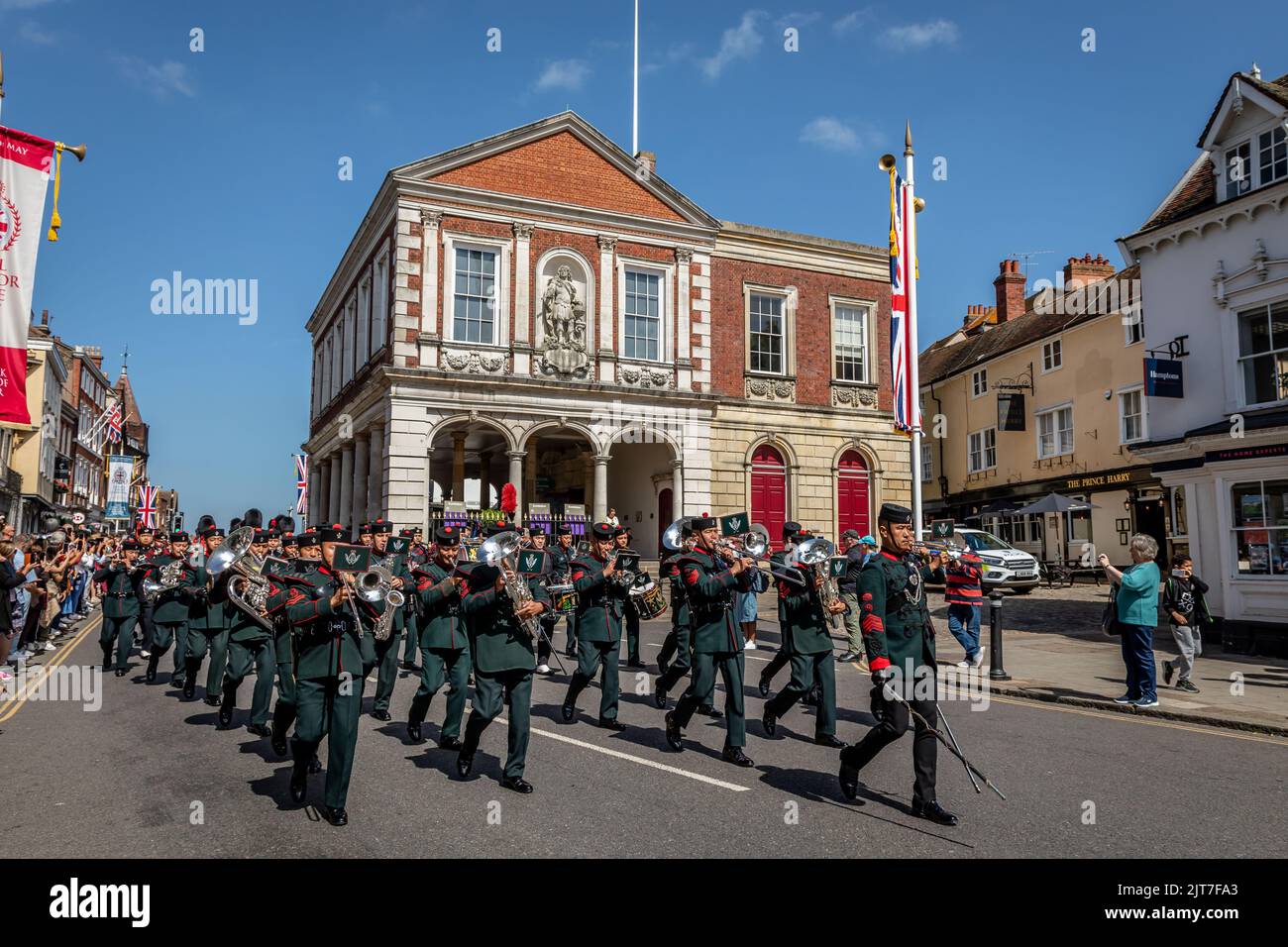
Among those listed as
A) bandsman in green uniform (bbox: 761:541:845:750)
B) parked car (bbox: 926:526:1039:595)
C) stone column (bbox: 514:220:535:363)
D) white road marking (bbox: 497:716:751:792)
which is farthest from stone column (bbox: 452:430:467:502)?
bandsman in green uniform (bbox: 761:541:845:750)

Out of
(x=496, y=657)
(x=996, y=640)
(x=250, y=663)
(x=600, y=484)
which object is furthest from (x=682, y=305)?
(x=496, y=657)

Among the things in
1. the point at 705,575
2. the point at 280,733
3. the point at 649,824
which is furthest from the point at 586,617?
the point at 649,824

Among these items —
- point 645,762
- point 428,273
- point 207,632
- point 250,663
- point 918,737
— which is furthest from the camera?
point 428,273

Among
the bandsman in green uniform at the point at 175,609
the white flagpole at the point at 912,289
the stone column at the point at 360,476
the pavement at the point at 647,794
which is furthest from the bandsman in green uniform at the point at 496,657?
the stone column at the point at 360,476

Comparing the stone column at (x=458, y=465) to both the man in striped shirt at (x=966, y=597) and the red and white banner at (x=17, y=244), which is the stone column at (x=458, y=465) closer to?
the red and white banner at (x=17, y=244)

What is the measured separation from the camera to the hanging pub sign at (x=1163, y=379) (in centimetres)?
1608

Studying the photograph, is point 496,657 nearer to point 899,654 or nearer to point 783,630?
point 899,654

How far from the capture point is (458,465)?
1061 inches

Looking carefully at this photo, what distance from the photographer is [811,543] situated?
30.1 feet

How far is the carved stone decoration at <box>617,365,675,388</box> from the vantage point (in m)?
27.8

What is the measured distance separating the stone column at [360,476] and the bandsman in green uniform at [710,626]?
23.9 metres

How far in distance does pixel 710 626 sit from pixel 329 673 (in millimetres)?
3335

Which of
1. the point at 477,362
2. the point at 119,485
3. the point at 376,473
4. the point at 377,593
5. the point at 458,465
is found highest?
the point at 477,362

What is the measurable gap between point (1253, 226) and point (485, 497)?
1015 inches
